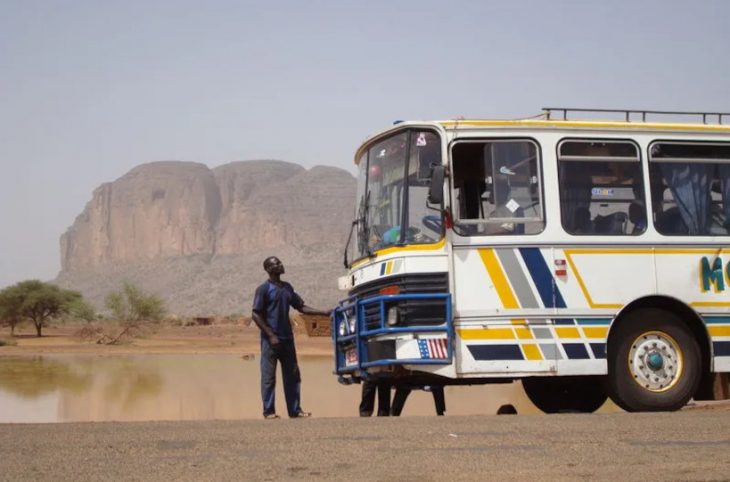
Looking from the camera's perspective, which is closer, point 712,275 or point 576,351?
point 576,351

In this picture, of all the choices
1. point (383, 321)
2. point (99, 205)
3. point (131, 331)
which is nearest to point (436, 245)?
point (383, 321)

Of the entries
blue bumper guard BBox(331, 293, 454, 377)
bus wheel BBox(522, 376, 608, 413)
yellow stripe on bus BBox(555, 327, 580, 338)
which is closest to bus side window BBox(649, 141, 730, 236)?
yellow stripe on bus BBox(555, 327, 580, 338)

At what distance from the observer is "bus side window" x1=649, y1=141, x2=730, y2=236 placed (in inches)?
460

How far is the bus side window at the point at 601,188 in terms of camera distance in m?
11.4

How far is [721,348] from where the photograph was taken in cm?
1160

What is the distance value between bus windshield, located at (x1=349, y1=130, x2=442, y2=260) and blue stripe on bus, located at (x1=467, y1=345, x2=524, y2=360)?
1155mm

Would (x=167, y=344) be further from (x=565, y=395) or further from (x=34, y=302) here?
(x=565, y=395)

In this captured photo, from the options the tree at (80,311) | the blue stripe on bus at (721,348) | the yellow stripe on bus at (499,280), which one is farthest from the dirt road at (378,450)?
the tree at (80,311)

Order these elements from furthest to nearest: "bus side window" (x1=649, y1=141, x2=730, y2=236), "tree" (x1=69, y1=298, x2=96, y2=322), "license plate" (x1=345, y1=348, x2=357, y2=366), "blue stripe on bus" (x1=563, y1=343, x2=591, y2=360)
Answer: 1. "tree" (x1=69, y1=298, x2=96, y2=322)
2. "license plate" (x1=345, y1=348, x2=357, y2=366)
3. "bus side window" (x1=649, y1=141, x2=730, y2=236)
4. "blue stripe on bus" (x1=563, y1=343, x2=591, y2=360)

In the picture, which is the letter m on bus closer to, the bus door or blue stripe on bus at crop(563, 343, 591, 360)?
blue stripe on bus at crop(563, 343, 591, 360)

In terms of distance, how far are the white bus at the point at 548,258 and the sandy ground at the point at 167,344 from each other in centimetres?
3620

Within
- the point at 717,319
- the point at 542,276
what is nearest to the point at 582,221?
the point at 542,276

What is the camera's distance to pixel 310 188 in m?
164

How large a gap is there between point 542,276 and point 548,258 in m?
0.20
